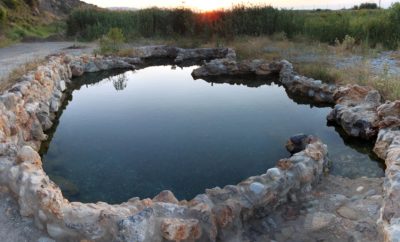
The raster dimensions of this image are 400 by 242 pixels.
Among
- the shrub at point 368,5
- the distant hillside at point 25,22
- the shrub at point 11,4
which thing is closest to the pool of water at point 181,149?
the distant hillside at point 25,22

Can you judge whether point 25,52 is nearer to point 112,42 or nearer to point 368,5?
point 112,42

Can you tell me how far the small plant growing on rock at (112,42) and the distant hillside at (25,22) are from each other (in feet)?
15.1

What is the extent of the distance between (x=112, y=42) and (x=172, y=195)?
11.9m

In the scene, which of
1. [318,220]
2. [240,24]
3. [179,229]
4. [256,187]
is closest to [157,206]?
[179,229]

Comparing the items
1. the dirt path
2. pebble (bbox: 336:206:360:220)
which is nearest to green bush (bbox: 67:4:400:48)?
the dirt path

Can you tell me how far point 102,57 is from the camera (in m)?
13.8

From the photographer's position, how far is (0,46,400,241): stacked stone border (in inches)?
142

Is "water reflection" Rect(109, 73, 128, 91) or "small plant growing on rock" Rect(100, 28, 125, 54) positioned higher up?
"small plant growing on rock" Rect(100, 28, 125, 54)

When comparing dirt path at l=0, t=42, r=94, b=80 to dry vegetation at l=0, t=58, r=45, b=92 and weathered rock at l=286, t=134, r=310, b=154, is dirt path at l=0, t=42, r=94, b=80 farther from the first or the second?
weathered rock at l=286, t=134, r=310, b=154

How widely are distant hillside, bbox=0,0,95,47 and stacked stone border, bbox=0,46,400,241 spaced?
11578 millimetres

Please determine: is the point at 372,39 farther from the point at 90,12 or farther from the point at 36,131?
the point at 90,12

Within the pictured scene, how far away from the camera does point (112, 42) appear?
1520 cm

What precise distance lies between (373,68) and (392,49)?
3249 millimetres

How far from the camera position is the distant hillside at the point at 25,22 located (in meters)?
18.9
